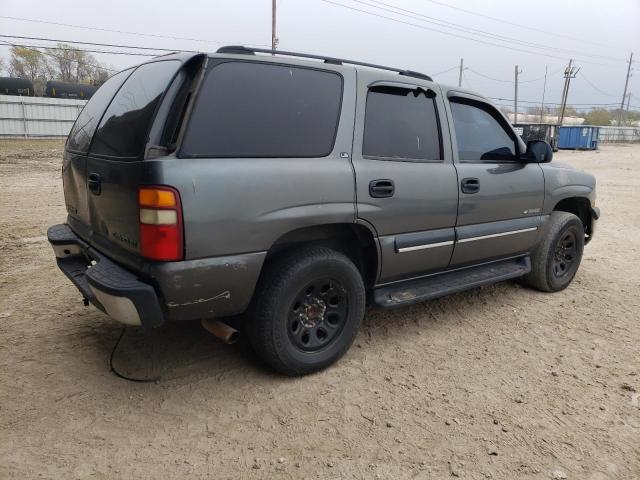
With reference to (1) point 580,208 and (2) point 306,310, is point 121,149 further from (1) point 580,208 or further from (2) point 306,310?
(1) point 580,208

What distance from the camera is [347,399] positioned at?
2918 millimetres

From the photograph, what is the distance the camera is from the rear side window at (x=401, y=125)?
10.7 feet

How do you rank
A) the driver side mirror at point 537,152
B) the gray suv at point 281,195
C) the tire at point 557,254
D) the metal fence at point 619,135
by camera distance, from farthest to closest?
the metal fence at point 619,135 → the tire at point 557,254 → the driver side mirror at point 537,152 → the gray suv at point 281,195

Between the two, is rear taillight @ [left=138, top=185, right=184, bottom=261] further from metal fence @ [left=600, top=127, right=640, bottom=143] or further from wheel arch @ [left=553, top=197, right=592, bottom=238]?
metal fence @ [left=600, top=127, right=640, bottom=143]

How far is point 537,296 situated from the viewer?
4.77 meters

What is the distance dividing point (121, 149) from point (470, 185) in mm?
2448

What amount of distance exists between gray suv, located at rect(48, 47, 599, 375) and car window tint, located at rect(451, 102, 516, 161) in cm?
2

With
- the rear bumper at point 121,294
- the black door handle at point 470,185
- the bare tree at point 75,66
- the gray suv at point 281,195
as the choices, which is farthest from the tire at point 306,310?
the bare tree at point 75,66

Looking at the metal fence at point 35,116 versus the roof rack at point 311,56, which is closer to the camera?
the roof rack at point 311,56

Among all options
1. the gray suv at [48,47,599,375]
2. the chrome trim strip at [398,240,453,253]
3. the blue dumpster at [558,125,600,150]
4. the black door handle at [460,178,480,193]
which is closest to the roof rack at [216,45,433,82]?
the gray suv at [48,47,599,375]

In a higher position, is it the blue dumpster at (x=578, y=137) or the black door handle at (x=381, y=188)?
the blue dumpster at (x=578, y=137)

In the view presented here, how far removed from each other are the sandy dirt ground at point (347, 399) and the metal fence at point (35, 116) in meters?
24.1

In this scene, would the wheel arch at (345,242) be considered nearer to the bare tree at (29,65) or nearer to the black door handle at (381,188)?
the black door handle at (381,188)

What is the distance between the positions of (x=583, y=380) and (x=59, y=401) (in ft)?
10.6
